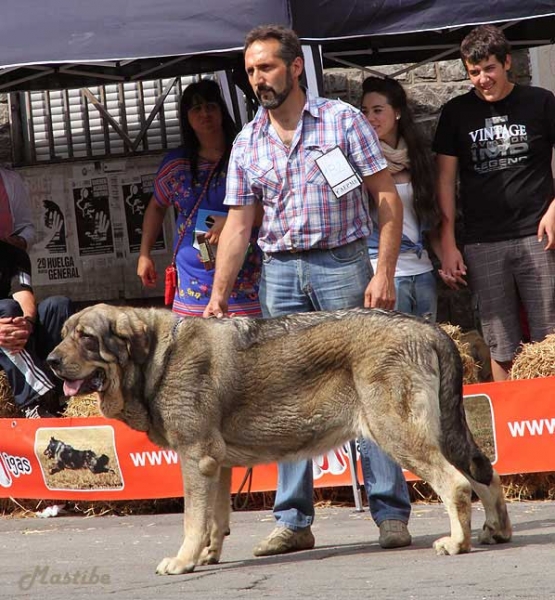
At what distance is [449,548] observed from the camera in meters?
5.63

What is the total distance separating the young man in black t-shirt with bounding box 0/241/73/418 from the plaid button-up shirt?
2642mm

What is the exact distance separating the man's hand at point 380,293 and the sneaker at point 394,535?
104cm

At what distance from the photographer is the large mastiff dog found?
18.5 ft

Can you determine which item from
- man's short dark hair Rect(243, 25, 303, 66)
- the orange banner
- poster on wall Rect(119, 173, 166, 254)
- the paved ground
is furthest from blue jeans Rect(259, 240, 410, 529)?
poster on wall Rect(119, 173, 166, 254)

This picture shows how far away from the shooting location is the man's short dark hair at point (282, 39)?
20.0 feet

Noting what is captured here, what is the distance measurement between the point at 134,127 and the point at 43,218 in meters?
1.07

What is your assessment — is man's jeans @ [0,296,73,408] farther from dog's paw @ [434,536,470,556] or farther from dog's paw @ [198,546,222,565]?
dog's paw @ [434,536,470,556]

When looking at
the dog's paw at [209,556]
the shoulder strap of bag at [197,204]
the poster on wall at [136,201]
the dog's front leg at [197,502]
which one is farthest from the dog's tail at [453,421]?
the poster on wall at [136,201]

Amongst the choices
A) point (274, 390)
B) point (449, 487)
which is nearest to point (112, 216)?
point (274, 390)

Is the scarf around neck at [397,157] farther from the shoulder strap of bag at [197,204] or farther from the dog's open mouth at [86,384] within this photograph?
the dog's open mouth at [86,384]

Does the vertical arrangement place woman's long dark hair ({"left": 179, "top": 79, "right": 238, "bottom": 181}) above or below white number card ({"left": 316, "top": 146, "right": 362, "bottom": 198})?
above

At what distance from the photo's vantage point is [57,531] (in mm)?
7637

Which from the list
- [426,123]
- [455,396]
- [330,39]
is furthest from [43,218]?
[455,396]

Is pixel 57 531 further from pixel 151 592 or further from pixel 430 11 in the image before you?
pixel 430 11
